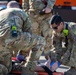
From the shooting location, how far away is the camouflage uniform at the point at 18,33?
5215 millimetres

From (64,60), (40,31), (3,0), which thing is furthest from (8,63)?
(3,0)

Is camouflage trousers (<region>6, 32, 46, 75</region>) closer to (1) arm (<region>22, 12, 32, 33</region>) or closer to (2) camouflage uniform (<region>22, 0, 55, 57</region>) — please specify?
(1) arm (<region>22, 12, 32, 33</region>)

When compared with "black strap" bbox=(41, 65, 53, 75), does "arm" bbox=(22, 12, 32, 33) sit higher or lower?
higher

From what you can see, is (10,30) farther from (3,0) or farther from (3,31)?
(3,0)

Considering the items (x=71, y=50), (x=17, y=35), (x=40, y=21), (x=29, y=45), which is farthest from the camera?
(x=40, y=21)

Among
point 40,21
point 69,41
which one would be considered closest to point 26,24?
point 69,41

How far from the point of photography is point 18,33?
17.2ft

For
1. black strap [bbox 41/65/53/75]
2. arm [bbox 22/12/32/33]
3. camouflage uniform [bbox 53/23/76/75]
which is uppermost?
arm [bbox 22/12/32/33]

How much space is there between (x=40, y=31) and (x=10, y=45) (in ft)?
7.30

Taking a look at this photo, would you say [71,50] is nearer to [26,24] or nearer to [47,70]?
[47,70]

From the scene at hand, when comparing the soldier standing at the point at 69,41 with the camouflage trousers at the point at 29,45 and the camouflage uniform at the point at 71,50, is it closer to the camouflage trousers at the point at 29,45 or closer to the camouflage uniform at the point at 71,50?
the camouflage uniform at the point at 71,50

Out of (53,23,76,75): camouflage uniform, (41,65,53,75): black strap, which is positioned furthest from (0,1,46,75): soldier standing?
(53,23,76,75): camouflage uniform

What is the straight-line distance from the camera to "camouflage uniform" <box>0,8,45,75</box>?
17.1ft

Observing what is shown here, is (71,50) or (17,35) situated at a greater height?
(17,35)
